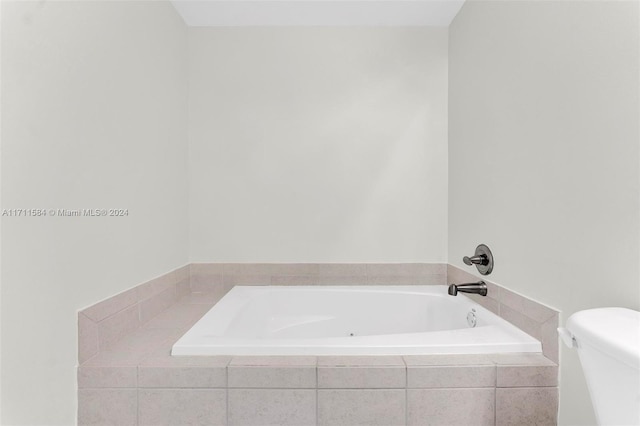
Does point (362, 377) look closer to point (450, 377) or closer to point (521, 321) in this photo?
point (450, 377)

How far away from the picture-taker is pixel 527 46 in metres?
1.39

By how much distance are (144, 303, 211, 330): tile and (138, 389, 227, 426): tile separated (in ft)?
1.35

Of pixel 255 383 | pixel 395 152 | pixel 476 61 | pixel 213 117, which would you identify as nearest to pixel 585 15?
pixel 476 61

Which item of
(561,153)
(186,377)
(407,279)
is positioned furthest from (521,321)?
(186,377)

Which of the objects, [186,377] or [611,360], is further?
[186,377]

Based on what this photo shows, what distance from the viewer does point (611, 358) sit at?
0.72 m

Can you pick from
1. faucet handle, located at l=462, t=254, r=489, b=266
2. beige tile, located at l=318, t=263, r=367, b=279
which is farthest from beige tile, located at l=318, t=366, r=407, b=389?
beige tile, located at l=318, t=263, r=367, b=279

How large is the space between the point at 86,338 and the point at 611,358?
1.54 meters

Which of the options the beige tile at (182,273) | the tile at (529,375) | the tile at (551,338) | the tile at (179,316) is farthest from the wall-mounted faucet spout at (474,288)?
the beige tile at (182,273)

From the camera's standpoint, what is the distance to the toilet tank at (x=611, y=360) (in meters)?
0.68

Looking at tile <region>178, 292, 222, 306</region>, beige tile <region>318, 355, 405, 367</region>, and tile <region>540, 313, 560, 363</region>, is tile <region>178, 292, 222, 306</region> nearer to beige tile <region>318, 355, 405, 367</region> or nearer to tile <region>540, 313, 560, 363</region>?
beige tile <region>318, 355, 405, 367</region>

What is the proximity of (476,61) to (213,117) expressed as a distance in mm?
1598

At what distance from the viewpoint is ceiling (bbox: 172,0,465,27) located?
199 centimetres

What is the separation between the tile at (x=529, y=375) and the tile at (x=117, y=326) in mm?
1442
